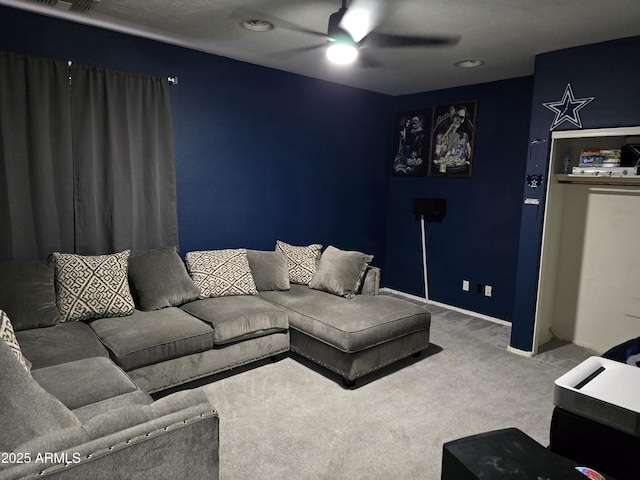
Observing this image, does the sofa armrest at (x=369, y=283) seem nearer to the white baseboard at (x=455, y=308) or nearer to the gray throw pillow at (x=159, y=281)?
the gray throw pillow at (x=159, y=281)

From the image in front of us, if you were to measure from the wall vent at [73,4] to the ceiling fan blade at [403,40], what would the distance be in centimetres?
189

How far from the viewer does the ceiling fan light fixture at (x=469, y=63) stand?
3821 millimetres

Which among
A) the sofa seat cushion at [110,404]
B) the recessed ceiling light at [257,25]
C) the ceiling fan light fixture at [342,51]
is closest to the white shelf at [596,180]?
the ceiling fan light fixture at [342,51]

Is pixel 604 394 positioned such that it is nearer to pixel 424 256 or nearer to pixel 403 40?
pixel 403 40

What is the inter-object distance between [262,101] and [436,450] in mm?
3488

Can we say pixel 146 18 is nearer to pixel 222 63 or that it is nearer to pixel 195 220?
pixel 222 63

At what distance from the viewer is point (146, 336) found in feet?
9.09

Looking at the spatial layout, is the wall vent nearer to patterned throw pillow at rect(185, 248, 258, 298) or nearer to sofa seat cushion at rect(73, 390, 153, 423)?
patterned throw pillow at rect(185, 248, 258, 298)

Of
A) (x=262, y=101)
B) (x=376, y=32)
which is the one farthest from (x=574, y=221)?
(x=262, y=101)

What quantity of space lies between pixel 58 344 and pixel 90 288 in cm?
56

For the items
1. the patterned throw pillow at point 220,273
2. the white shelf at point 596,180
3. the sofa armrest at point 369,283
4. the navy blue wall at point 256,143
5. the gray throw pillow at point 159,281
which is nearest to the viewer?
the gray throw pillow at point 159,281

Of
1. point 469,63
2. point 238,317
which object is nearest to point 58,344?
point 238,317

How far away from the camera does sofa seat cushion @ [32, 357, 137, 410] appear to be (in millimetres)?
1980

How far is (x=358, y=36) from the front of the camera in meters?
2.77
